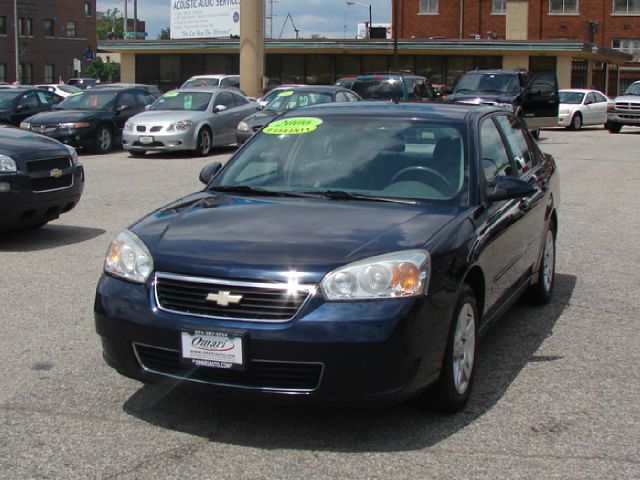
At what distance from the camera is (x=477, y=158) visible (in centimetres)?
529

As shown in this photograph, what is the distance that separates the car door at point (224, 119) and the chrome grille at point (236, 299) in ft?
55.0

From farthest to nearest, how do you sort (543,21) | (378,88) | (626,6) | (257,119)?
(626,6), (543,21), (378,88), (257,119)

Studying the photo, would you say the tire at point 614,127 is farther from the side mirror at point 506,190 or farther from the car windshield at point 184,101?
the side mirror at point 506,190

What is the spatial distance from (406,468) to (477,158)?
2.08 m

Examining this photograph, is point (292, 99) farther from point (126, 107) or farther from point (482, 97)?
point (482, 97)

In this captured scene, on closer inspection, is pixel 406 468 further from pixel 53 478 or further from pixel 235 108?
pixel 235 108

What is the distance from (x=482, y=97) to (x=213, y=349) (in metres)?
20.2

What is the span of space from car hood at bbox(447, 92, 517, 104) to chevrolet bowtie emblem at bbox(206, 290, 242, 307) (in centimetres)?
1945

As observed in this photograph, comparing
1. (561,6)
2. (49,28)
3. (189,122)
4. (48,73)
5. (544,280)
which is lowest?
(544,280)

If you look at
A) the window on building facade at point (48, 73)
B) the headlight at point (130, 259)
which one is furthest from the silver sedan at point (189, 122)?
the window on building facade at point (48, 73)

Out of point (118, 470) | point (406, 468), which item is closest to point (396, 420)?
point (406, 468)

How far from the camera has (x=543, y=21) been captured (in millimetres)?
64375

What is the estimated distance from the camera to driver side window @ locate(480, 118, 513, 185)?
18.0 ft

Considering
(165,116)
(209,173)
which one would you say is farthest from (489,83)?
(209,173)
